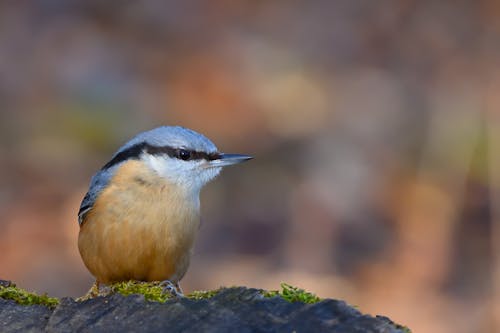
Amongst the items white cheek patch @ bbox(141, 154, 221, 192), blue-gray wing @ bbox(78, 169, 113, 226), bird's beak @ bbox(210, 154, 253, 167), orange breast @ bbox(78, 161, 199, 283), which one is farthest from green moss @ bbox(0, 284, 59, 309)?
bird's beak @ bbox(210, 154, 253, 167)

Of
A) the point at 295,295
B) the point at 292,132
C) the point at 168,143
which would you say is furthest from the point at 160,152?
the point at 292,132

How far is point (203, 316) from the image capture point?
389 cm

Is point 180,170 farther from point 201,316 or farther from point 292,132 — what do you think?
point 292,132

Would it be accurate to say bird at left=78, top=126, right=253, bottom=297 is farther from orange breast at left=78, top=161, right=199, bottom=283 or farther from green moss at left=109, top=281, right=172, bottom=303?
green moss at left=109, top=281, right=172, bottom=303

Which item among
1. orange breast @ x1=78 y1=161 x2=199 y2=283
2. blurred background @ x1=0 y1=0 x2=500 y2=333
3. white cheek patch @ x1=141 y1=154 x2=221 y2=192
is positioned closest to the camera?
orange breast @ x1=78 y1=161 x2=199 y2=283

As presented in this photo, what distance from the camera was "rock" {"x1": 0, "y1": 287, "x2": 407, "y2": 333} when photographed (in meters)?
3.77

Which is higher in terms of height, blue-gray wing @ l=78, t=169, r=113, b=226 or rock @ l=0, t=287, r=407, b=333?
blue-gray wing @ l=78, t=169, r=113, b=226

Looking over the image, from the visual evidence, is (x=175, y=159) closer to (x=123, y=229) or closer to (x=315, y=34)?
(x=123, y=229)

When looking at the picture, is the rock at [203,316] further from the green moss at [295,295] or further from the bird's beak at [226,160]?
the bird's beak at [226,160]

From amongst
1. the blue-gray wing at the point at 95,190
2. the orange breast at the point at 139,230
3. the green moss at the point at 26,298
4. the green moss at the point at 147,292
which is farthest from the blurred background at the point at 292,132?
the green moss at the point at 26,298

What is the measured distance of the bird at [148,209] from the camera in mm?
5559

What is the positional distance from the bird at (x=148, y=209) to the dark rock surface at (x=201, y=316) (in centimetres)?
127

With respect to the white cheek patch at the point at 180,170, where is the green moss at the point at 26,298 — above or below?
below

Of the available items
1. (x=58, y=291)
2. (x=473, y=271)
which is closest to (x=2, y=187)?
(x=58, y=291)
